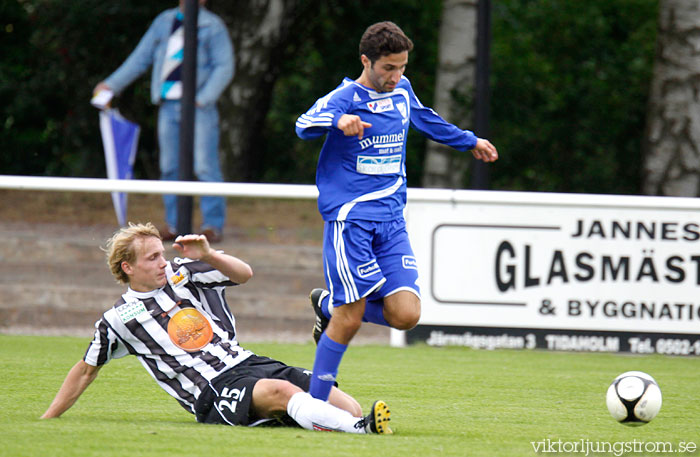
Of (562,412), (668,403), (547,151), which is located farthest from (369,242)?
(547,151)

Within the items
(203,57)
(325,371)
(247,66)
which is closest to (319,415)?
(325,371)

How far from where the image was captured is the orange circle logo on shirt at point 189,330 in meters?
4.54

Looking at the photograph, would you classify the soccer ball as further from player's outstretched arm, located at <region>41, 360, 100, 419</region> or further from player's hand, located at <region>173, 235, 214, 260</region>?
player's outstretched arm, located at <region>41, 360, 100, 419</region>

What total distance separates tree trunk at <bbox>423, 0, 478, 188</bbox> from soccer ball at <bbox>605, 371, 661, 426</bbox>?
601cm

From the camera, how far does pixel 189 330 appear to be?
179 inches

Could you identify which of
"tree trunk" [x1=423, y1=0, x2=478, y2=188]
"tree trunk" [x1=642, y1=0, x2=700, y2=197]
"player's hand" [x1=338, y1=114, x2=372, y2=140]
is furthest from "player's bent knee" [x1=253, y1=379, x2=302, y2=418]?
"tree trunk" [x1=642, y1=0, x2=700, y2=197]

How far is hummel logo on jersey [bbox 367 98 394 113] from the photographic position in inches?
187

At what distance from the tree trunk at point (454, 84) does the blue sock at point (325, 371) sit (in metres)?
6.00

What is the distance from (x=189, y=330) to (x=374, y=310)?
0.94 meters

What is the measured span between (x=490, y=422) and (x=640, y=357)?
303cm

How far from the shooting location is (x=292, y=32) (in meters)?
12.6

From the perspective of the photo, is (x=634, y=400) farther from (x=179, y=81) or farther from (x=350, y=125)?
(x=179, y=81)

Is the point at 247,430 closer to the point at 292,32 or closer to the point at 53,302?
the point at 53,302

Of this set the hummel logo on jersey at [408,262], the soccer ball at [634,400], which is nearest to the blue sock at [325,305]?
the hummel logo on jersey at [408,262]
